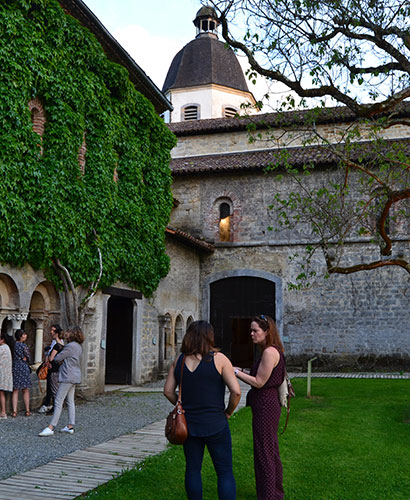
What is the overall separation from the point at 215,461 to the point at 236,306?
17.1 m

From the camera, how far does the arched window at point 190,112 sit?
31.5 metres

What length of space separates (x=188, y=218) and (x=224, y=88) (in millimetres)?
12844

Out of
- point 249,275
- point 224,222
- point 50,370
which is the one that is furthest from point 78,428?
point 224,222

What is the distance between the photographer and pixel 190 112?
31.8 meters

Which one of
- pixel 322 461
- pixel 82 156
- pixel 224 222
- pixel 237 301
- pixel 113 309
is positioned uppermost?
pixel 224 222

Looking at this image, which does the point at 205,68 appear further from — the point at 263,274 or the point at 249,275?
the point at 263,274

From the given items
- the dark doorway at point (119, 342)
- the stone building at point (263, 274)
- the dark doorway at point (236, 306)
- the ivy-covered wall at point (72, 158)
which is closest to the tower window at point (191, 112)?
the stone building at point (263, 274)

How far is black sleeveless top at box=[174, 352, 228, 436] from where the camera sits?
13.4 ft

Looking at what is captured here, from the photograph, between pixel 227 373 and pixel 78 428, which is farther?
pixel 78 428

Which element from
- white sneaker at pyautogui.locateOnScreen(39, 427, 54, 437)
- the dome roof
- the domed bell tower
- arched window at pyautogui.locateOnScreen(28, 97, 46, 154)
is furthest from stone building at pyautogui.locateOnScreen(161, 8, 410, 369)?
white sneaker at pyautogui.locateOnScreen(39, 427, 54, 437)

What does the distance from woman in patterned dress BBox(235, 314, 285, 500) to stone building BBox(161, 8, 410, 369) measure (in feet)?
44.7

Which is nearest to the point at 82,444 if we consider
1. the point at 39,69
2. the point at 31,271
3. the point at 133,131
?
the point at 31,271

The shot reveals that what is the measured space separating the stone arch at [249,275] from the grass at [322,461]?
29.7ft

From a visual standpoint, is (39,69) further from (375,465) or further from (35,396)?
(375,465)
